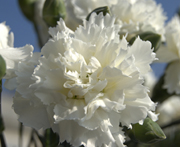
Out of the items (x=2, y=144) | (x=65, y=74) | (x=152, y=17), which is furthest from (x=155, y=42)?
(x=2, y=144)

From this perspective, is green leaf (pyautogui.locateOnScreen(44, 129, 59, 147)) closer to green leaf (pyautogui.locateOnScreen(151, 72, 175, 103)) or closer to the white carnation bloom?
the white carnation bloom

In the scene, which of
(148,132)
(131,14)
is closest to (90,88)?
(148,132)

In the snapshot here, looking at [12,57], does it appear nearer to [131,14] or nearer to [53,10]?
[53,10]

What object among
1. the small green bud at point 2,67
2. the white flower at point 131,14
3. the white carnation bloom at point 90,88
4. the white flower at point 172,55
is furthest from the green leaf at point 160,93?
the small green bud at point 2,67

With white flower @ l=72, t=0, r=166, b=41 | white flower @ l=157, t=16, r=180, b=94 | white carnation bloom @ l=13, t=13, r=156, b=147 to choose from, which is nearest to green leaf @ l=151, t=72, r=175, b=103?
white flower @ l=157, t=16, r=180, b=94

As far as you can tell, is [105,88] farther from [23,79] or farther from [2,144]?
[2,144]
